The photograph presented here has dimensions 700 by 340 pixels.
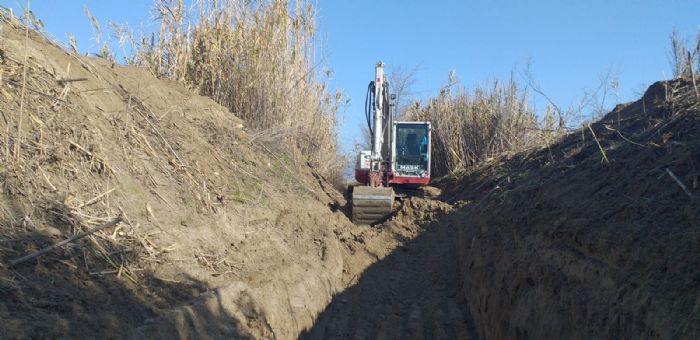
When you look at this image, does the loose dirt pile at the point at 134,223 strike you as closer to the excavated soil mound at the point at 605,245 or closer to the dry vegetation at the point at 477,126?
the excavated soil mound at the point at 605,245

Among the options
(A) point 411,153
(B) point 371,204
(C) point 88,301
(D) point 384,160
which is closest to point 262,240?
(C) point 88,301

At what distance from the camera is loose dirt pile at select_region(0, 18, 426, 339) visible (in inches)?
169

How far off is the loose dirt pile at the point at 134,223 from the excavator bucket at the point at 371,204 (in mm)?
2049

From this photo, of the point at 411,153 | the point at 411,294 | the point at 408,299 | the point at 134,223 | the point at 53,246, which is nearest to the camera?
the point at 53,246

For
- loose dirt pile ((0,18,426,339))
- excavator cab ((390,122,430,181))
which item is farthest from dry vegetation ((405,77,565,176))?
loose dirt pile ((0,18,426,339))

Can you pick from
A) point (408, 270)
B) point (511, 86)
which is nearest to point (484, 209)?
point (408, 270)

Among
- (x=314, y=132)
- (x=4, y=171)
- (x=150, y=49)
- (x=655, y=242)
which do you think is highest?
(x=150, y=49)

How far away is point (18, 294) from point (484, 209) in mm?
6526

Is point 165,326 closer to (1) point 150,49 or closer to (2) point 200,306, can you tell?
(2) point 200,306

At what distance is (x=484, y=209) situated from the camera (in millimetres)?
8820

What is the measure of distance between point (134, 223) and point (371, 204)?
718 cm

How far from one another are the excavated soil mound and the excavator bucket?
4807 millimetres

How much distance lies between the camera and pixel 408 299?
29.2ft

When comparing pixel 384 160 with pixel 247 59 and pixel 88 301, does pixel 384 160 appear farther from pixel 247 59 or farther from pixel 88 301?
pixel 88 301
